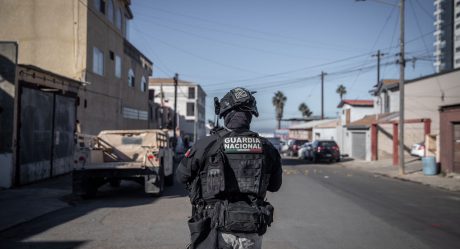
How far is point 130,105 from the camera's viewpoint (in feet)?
96.5

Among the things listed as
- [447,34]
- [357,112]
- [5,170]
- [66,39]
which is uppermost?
[447,34]

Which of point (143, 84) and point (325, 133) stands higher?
point (143, 84)

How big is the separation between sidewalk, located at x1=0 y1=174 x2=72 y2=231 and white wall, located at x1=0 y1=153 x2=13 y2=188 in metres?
0.38

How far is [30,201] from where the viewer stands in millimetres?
10641

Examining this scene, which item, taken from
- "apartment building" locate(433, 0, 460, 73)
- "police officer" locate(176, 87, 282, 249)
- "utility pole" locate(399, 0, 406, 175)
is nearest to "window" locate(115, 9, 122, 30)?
"utility pole" locate(399, 0, 406, 175)

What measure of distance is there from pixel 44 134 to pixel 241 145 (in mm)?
13778

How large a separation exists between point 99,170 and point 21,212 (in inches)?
92.7

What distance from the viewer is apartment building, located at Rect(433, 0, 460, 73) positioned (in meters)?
96.2

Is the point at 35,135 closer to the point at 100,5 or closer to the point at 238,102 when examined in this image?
the point at 100,5

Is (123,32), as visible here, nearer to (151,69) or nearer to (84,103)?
(84,103)

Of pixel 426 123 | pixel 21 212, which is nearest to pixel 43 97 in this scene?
pixel 21 212

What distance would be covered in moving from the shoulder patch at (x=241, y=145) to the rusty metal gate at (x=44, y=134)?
12.0m

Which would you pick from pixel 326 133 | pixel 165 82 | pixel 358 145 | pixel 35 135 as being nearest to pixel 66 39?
pixel 35 135

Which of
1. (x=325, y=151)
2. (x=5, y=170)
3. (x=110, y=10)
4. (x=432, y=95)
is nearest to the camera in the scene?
(x=5, y=170)
